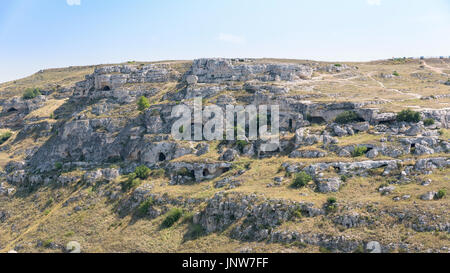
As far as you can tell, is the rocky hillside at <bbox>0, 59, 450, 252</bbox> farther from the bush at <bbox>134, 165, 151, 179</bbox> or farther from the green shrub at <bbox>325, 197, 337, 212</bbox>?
the bush at <bbox>134, 165, 151, 179</bbox>

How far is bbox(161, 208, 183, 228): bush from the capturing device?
3261cm

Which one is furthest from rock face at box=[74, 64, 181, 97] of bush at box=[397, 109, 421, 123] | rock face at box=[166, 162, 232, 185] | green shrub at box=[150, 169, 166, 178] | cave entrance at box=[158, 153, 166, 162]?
bush at box=[397, 109, 421, 123]

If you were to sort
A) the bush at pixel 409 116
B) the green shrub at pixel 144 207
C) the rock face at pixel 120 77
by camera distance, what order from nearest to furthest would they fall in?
the green shrub at pixel 144 207, the bush at pixel 409 116, the rock face at pixel 120 77

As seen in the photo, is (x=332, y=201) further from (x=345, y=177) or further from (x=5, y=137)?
(x=5, y=137)

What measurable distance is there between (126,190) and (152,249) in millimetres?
12694

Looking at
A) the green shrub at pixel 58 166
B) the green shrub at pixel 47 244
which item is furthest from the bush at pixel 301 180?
the green shrub at pixel 58 166

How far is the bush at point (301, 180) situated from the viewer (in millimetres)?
31297

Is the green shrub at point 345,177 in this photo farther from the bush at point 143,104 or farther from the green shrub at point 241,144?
the bush at point 143,104

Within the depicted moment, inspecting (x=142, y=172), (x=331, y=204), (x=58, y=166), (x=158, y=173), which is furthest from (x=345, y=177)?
(x=58, y=166)

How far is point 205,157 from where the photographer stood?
40906 millimetres

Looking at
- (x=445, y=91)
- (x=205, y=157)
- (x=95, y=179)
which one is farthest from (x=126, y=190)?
(x=445, y=91)

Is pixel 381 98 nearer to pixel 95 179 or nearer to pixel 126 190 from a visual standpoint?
pixel 126 190

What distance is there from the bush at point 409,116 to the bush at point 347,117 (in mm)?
4984

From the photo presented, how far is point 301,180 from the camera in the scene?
31328mm
